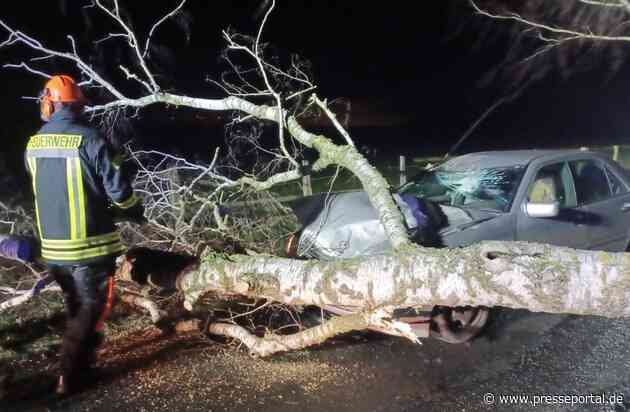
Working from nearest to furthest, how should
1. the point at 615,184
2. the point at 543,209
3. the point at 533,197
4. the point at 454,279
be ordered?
the point at 454,279 → the point at 543,209 → the point at 533,197 → the point at 615,184

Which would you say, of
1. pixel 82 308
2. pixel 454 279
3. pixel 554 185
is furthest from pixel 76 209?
pixel 554 185

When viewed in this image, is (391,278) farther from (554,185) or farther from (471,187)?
(554,185)

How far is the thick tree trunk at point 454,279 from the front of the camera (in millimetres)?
2279

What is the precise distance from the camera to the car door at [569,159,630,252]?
14.3ft

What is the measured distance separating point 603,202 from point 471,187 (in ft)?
4.37

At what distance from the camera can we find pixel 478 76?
1127 inches

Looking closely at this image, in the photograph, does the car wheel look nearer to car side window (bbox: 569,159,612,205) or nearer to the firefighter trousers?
car side window (bbox: 569,159,612,205)

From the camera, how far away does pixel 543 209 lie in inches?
145

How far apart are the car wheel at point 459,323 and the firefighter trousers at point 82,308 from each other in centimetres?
240

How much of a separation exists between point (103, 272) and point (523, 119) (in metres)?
33.8

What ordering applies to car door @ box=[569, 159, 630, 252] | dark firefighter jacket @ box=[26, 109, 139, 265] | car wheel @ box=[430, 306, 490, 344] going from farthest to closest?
car door @ box=[569, 159, 630, 252] → car wheel @ box=[430, 306, 490, 344] → dark firefighter jacket @ box=[26, 109, 139, 265]

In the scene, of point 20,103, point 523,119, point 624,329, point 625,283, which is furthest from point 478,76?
point 625,283

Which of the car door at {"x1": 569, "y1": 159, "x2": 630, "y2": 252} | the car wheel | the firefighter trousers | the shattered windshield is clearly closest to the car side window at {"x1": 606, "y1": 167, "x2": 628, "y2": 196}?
the car door at {"x1": 569, "y1": 159, "x2": 630, "y2": 252}

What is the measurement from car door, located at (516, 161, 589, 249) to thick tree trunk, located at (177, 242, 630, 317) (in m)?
1.59
